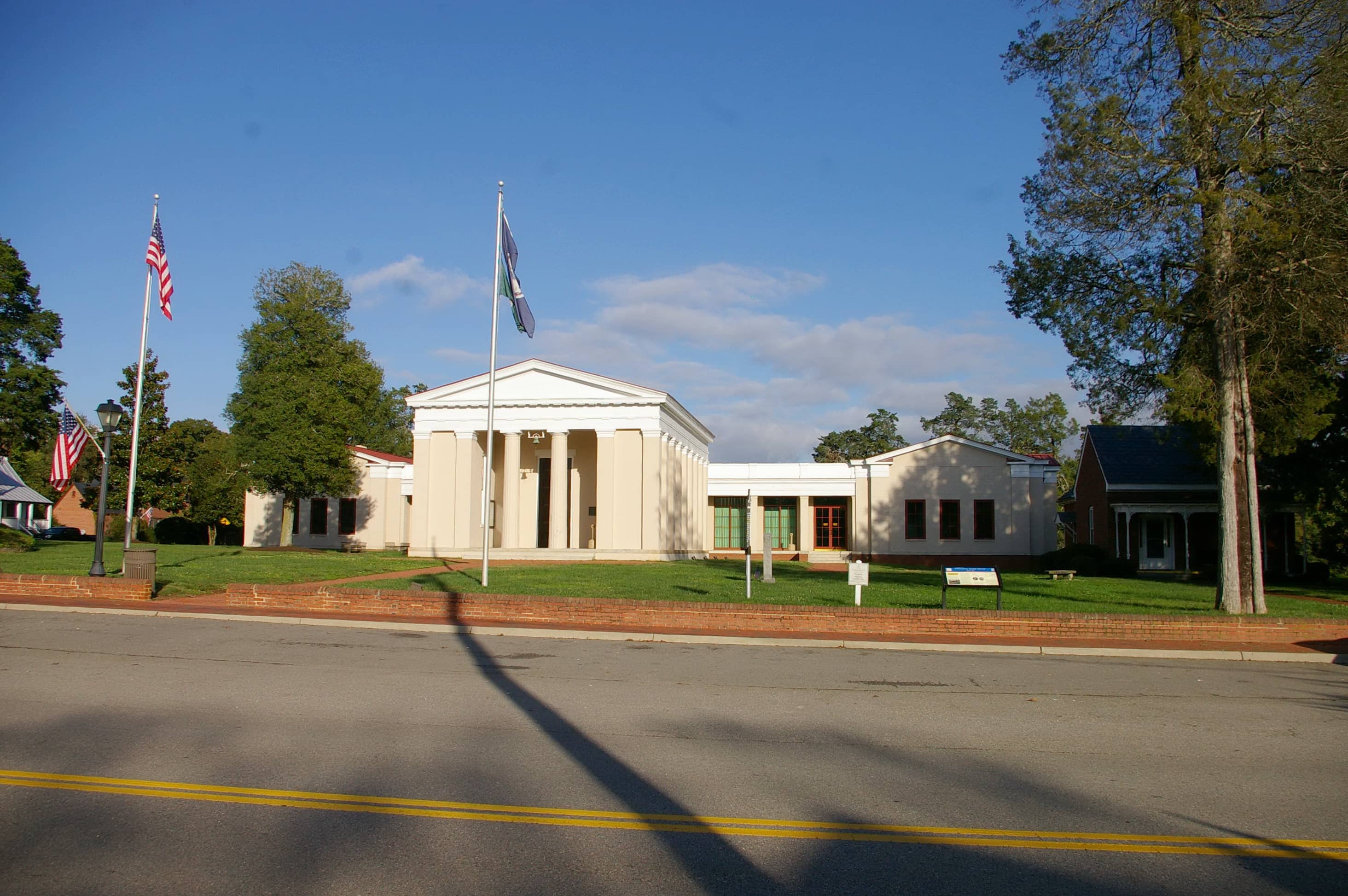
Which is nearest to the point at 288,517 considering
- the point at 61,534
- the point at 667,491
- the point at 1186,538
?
the point at 667,491

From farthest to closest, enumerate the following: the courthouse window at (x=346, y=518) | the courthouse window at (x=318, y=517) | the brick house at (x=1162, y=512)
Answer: the courthouse window at (x=318, y=517)
the courthouse window at (x=346, y=518)
the brick house at (x=1162, y=512)

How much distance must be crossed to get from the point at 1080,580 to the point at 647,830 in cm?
2890

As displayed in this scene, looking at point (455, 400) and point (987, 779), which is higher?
point (455, 400)

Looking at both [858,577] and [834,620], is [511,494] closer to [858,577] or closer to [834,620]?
[858,577]

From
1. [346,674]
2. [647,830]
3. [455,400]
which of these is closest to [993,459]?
[455,400]

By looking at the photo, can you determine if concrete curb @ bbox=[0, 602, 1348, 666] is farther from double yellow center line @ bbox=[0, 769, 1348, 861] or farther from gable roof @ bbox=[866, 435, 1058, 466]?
gable roof @ bbox=[866, 435, 1058, 466]

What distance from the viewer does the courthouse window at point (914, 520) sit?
4625 centimetres

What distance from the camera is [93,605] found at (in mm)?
18328

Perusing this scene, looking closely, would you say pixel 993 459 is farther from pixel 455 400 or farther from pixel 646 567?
pixel 455 400

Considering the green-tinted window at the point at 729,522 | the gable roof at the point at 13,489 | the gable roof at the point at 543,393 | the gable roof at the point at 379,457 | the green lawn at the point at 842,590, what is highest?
the gable roof at the point at 543,393

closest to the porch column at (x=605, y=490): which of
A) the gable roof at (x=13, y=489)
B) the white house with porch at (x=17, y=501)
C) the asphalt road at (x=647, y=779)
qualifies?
the asphalt road at (x=647, y=779)

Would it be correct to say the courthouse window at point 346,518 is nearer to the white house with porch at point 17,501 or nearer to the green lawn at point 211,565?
the green lawn at point 211,565

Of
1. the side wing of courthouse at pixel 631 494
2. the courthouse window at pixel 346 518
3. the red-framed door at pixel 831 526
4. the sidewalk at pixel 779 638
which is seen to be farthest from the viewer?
the courthouse window at pixel 346 518

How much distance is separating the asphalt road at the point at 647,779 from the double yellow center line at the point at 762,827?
27 millimetres
